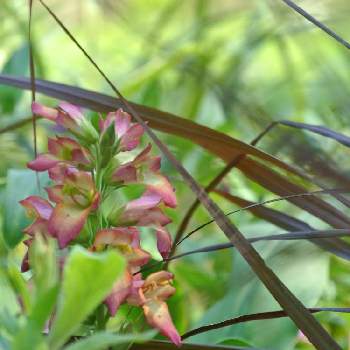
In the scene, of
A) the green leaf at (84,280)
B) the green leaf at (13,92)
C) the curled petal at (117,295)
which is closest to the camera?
the green leaf at (84,280)

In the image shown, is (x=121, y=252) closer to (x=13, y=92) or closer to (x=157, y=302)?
(x=157, y=302)

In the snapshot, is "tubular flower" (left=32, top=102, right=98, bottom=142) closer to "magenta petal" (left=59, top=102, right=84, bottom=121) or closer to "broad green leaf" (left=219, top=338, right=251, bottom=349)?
"magenta petal" (left=59, top=102, right=84, bottom=121)

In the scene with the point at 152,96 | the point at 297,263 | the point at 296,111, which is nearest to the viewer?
the point at 297,263

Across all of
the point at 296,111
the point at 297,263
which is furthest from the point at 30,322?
the point at 296,111

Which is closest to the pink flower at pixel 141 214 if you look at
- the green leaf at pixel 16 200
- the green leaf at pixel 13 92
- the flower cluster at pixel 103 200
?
the flower cluster at pixel 103 200

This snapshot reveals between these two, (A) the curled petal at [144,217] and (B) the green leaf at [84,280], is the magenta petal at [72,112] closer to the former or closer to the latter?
(A) the curled petal at [144,217]

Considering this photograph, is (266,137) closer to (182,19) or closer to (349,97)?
(349,97)

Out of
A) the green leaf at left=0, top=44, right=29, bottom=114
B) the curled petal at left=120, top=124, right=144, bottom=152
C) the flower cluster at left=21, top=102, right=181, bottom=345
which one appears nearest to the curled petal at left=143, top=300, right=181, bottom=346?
the flower cluster at left=21, top=102, right=181, bottom=345
